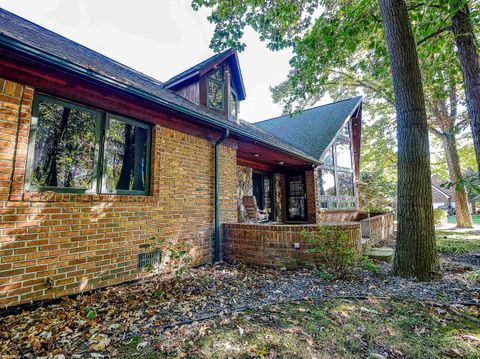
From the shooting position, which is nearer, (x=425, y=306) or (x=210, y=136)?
(x=425, y=306)

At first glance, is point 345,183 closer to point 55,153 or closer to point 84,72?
point 84,72

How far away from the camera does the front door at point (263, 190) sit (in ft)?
35.8

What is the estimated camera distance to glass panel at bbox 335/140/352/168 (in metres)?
12.9

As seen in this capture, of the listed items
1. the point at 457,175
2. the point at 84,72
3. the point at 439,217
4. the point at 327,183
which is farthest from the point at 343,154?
the point at 84,72

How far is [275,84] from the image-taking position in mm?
14141

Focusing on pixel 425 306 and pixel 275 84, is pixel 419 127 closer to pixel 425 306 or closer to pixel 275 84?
pixel 425 306

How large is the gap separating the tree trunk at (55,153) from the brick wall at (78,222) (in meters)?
0.23

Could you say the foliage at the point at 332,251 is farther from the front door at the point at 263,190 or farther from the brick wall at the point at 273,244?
the front door at the point at 263,190

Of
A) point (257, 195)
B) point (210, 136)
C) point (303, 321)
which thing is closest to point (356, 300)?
point (303, 321)

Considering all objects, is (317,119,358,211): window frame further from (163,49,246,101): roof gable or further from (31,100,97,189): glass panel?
(31,100,97,189): glass panel

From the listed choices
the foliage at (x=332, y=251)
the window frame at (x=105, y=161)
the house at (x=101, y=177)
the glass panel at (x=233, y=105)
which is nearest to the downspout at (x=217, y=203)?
the house at (x=101, y=177)

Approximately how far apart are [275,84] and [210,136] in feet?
32.7

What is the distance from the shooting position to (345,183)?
42.9ft

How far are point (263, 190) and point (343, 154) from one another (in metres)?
5.50
